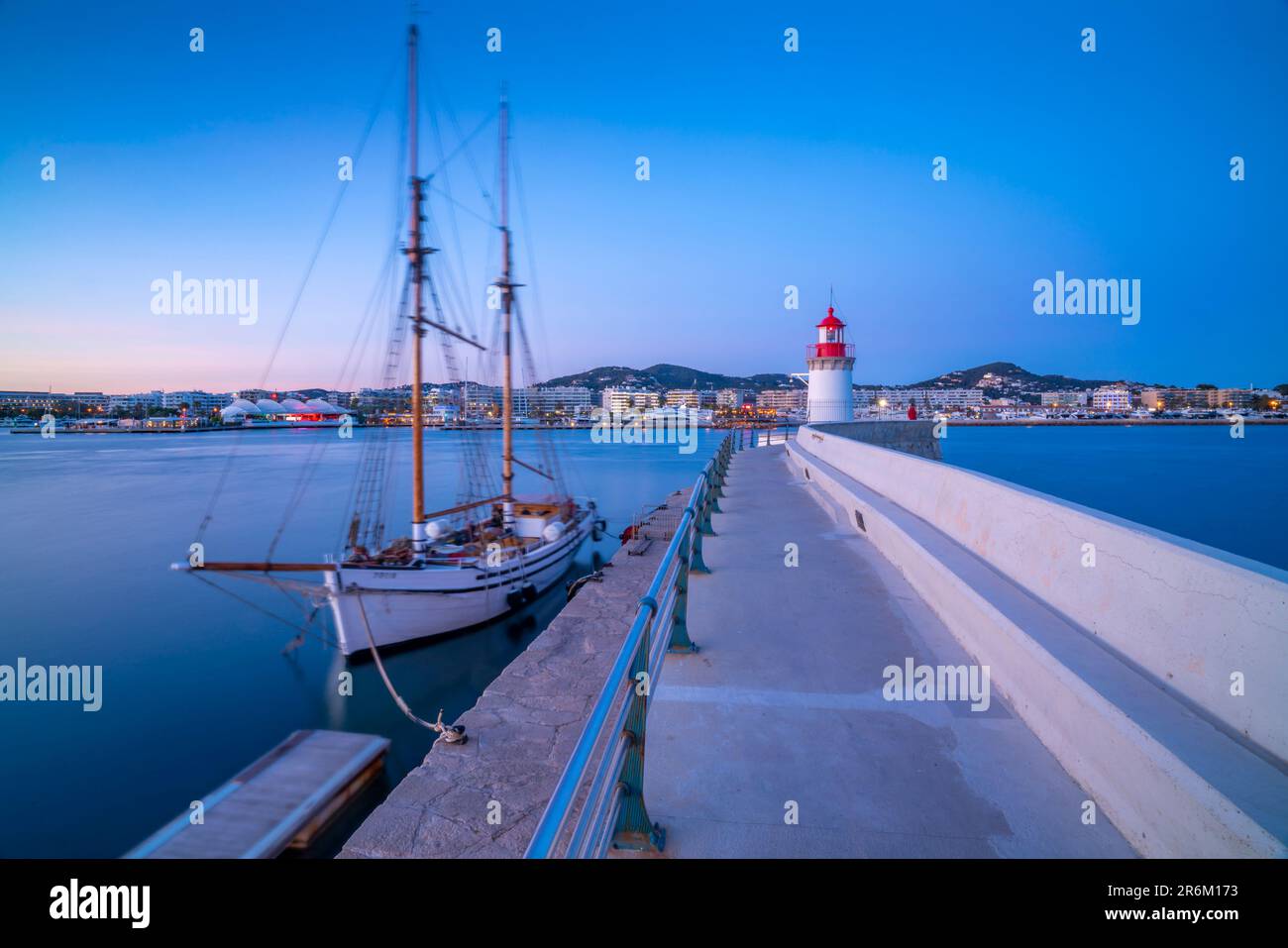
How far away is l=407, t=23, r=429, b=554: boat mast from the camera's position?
16.2 m

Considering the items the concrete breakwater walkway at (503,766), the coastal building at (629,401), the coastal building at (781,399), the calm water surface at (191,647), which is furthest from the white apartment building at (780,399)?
the concrete breakwater walkway at (503,766)

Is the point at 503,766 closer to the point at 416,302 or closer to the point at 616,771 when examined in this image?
the point at 616,771

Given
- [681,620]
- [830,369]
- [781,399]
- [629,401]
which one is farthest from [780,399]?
[681,620]

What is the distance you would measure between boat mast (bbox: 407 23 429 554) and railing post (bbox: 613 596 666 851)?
1459cm

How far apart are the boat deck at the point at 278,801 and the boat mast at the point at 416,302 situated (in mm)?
7720

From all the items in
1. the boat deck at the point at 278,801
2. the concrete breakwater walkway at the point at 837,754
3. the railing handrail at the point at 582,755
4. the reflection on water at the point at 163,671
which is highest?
the railing handrail at the point at 582,755

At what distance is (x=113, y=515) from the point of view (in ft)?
112

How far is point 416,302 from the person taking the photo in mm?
17156

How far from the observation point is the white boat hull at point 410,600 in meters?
13.0

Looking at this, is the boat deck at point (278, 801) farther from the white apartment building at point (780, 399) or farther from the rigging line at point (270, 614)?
the white apartment building at point (780, 399)

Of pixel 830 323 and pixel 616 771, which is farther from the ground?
pixel 830 323

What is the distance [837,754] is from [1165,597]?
5.25 ft

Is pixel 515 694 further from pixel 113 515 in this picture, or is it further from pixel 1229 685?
pixel 113 515
